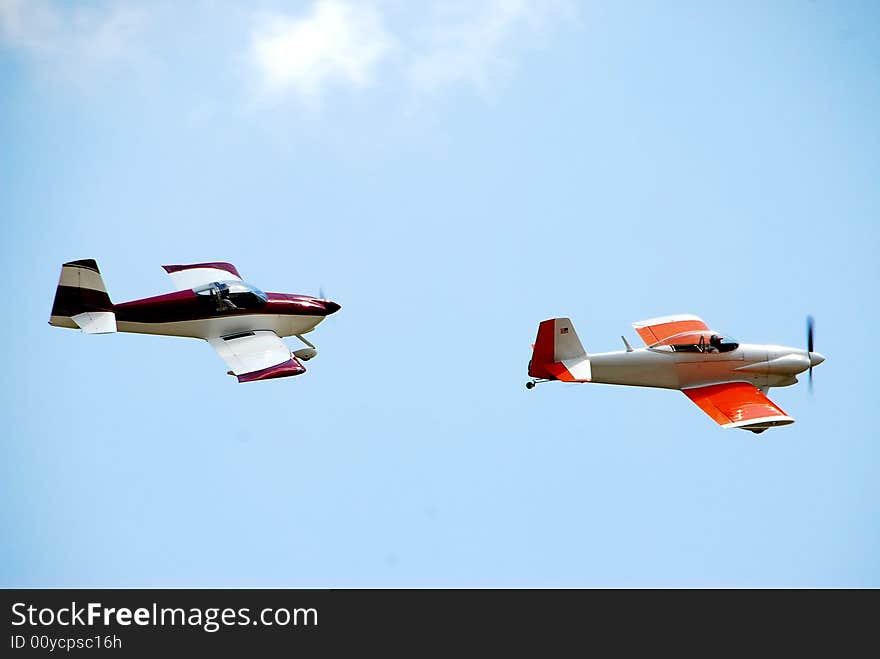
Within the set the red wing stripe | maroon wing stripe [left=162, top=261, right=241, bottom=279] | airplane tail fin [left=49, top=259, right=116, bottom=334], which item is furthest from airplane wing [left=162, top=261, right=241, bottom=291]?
the red wing stripe

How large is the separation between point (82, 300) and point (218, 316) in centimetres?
198

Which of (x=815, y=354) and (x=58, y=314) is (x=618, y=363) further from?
(x=58, y=314)

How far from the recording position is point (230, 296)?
61.8 feet

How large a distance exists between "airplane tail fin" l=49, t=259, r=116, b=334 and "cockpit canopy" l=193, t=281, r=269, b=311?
1.44 m

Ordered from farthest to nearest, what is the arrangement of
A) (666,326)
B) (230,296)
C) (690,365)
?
(666,326) → (230,296) → (690,365)

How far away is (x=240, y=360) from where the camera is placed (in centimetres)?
1792

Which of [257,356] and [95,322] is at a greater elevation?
[95,322]

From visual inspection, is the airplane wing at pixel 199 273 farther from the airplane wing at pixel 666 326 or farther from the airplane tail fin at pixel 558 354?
the airplane wing at pixel 666 326

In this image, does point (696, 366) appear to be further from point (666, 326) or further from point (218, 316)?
point (218, 316)

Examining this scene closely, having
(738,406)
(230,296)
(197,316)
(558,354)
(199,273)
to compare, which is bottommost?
(738,406)

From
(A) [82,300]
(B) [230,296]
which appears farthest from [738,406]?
(A) [82,300]

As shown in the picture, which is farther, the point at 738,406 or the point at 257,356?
the point at 257,356

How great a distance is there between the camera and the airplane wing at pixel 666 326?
19359 mm

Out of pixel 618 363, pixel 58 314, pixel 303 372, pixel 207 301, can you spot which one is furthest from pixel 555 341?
pixel 58 314
